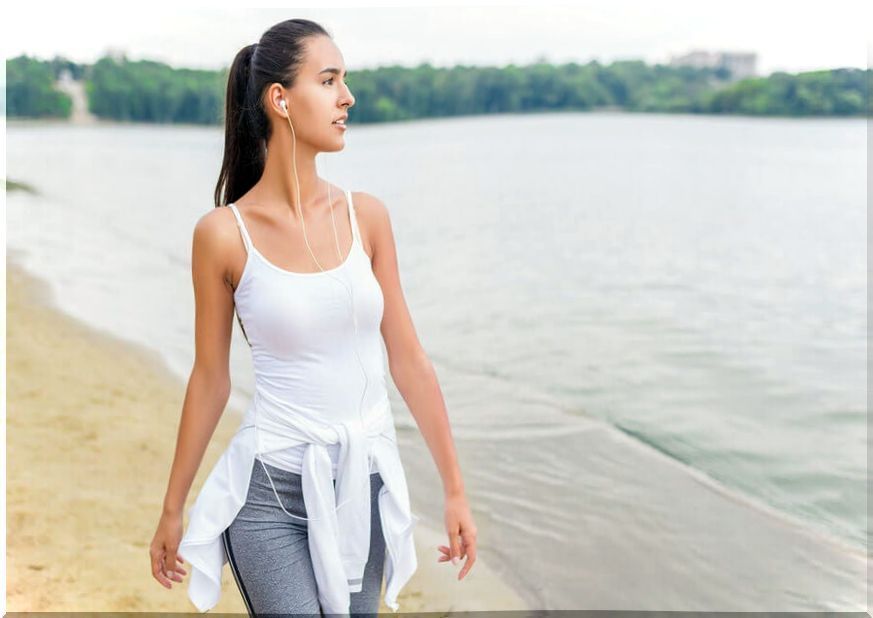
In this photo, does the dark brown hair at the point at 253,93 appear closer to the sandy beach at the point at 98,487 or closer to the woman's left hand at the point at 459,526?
the woman's left hand at the point at 459,526

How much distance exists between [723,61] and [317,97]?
2253 centimetres

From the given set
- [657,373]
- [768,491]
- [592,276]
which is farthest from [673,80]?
[768,491]

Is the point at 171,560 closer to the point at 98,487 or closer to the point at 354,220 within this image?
the point at 354,220

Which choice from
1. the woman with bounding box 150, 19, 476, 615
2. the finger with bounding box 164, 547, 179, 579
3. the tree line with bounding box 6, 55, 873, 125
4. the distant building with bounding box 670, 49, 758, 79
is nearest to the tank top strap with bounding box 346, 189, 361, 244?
the woman with bounding box 150, 19, 476, 615

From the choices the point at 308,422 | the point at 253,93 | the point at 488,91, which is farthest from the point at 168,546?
the point at 488,91

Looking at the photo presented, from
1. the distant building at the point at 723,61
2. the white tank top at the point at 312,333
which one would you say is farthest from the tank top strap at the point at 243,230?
the distant building at the point at 723,61

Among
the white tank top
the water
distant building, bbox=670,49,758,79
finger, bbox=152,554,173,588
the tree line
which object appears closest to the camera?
the white tank top

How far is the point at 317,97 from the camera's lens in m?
1.45

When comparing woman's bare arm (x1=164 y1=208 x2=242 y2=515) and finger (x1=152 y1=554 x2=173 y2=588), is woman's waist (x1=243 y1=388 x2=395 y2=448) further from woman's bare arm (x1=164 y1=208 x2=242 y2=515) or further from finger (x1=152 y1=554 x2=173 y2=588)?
finger (x1=152 y1=554 x2=173 y2=588)

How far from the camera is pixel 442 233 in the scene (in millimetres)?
14094

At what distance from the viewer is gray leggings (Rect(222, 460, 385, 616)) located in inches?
55.5

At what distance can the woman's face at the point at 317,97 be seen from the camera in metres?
1.45

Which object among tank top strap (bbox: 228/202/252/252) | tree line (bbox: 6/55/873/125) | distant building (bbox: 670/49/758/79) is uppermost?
distant building (bbox: 670/49/758/79)

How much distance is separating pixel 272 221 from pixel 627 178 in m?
19.0
